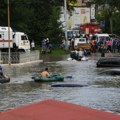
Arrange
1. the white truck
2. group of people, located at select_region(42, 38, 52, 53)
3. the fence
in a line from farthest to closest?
group of people, located at select_region(42, 38, 52, 53)
the white truck
the fence

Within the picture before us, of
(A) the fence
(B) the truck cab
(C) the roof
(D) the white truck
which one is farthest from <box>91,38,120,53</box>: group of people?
(C) the roof

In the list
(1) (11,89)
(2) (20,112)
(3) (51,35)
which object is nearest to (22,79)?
(1) (11,89)

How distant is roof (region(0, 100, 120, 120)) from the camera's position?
5980 millimetres

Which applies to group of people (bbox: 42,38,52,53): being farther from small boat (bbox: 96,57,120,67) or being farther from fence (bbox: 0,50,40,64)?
small boat (bbox: 96,57,120,67)

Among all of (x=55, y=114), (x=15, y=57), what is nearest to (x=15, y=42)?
(x=15, y=57)

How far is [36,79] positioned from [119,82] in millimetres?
4501

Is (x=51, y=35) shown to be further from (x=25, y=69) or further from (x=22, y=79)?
(x=22, y=79)

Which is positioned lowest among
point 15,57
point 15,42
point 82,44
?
point 15,57

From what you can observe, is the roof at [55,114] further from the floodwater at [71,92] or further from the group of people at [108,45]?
the group of people at [108,45]

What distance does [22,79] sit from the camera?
28.3 m

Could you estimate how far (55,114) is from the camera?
19.9 ft

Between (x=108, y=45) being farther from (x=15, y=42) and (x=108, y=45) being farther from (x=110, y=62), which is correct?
(x=110, y=62)

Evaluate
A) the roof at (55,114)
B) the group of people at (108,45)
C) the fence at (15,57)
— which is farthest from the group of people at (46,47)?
the roof at (55,114)

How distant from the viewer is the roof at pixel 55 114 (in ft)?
19.6
